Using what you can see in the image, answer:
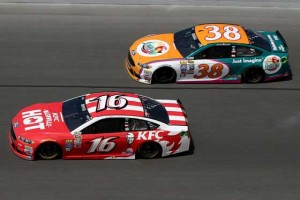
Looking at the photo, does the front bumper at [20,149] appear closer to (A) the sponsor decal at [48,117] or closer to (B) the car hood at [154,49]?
(A) the sponsor decal at [48,117]

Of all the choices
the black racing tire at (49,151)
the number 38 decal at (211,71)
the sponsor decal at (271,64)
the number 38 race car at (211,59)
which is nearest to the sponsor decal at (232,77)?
the number 38 race car at (211,59)

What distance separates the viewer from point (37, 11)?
21.1m

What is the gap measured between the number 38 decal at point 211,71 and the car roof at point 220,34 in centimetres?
59

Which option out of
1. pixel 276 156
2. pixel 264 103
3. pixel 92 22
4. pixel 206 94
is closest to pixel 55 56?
pixel 92 22

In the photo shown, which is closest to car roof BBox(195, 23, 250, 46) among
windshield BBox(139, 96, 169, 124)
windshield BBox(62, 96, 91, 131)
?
windshield BBox(139, 96, 169, 124)

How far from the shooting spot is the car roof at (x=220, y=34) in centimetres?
1688

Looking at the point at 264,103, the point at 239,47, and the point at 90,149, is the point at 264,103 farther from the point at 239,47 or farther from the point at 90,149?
the point at 90,149

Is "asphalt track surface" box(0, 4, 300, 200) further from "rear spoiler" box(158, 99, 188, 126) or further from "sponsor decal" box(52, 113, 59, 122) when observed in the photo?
"sponsor decal" box(52, 113, 59, 122)

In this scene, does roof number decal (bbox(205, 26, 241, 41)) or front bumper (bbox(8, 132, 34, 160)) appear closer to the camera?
front bumper (bbox(8, 132, 34, 160))

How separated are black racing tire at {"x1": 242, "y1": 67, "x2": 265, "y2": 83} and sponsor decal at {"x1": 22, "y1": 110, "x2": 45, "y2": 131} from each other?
233 inches

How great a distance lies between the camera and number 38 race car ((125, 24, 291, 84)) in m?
16.7

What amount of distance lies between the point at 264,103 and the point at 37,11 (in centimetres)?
874

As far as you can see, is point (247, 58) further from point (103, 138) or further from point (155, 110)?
point (103, 138)

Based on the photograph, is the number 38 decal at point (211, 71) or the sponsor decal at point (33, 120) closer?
the sponsor decal at point (33, 120)
